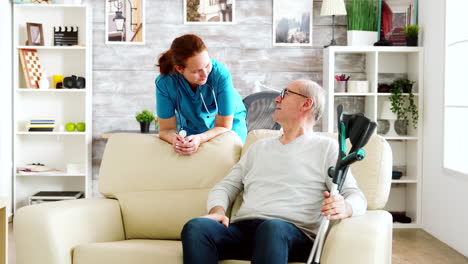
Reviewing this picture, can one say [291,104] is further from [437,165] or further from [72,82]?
[72,82]

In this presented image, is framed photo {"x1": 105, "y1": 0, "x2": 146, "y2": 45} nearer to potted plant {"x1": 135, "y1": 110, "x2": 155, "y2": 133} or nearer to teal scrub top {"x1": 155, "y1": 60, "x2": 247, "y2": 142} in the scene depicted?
potted plant {"x1": 135, "y1": 110, "x2": 155, "y2": 133}

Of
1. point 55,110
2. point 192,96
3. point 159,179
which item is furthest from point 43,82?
point 159,179

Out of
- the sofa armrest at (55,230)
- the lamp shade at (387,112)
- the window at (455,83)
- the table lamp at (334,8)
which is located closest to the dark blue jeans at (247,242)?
the sofa armrest at (55,230)

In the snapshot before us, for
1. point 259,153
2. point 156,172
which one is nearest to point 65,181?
point 156,172

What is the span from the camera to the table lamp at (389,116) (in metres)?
5.03

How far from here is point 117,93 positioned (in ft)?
17.6

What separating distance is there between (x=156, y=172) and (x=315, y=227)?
0.80 metres

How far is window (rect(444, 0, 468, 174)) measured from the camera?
426 cm

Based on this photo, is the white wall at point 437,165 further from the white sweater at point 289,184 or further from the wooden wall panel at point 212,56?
the white sweater at point 289,184

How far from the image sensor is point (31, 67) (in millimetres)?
5180

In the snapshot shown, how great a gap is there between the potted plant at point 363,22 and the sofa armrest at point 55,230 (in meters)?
3.30

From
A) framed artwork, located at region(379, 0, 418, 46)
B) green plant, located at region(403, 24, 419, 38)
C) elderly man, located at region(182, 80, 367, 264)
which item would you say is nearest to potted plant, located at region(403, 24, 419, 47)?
green plant, located at region(403, 24, 419, 38)

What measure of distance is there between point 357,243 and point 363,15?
3578mm

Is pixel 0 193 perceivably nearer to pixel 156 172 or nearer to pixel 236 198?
pixel 156 172
